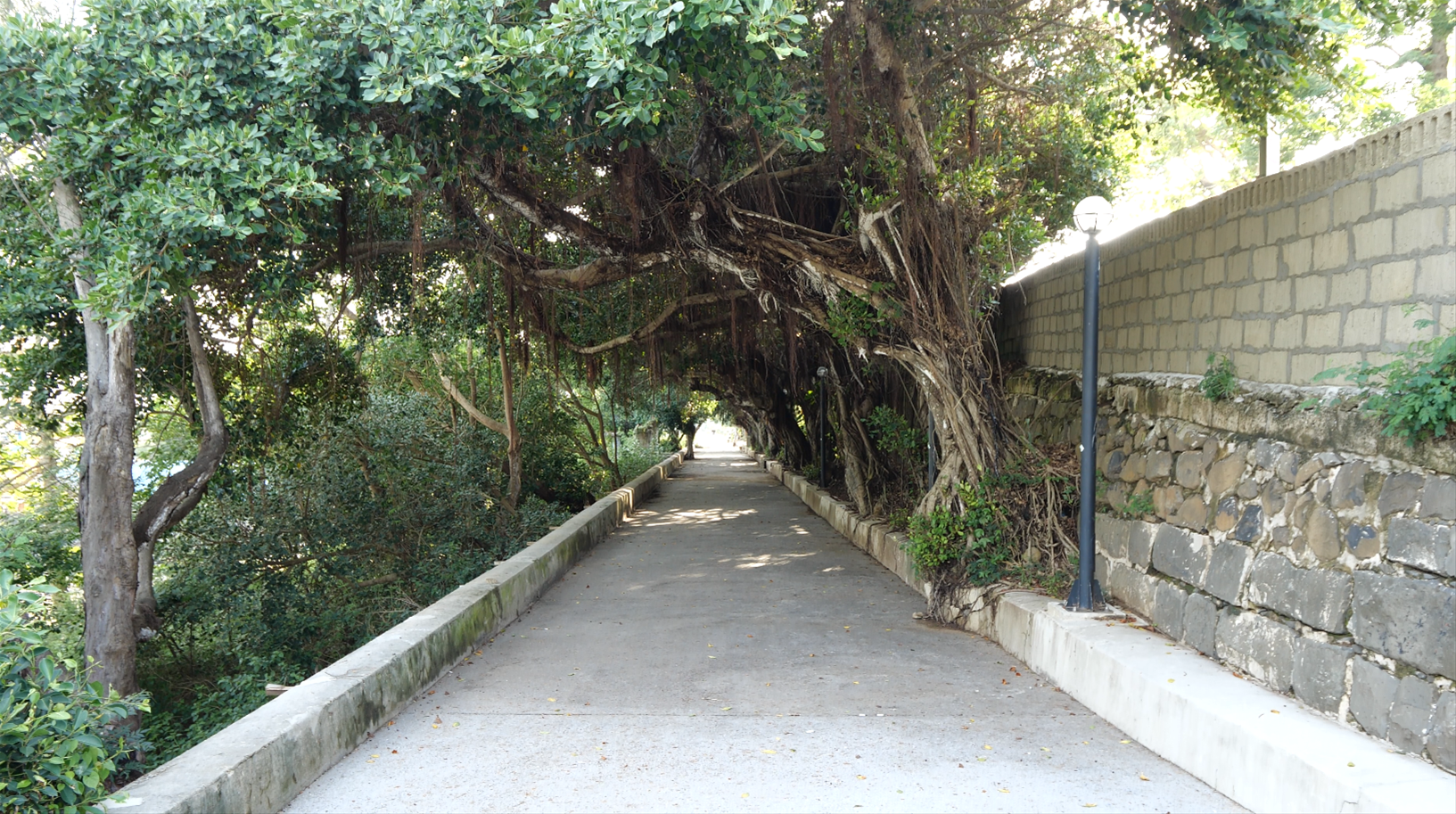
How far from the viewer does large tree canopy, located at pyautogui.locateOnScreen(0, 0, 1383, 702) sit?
211 inches

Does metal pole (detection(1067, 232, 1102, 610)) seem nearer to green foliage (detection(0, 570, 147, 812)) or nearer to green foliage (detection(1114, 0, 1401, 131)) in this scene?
green foliage (detection(1114, 0, 1401, 131))

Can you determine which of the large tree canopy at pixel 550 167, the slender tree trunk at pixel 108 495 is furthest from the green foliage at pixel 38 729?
the slender tree trunk at pixel 108 495

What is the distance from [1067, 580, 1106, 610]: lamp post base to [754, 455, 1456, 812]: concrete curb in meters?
0.12

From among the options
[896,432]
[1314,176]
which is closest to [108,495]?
[1314,176]

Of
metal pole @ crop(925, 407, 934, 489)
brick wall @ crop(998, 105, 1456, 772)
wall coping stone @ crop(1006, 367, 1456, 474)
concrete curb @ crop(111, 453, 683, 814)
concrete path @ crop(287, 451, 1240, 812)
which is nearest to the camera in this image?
concrete curb @ crop(111, 453, 683, 814)

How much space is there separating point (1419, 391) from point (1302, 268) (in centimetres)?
137

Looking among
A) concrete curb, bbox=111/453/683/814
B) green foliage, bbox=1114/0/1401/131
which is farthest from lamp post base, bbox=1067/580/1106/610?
concrete curb, bbox=111/453/683/814

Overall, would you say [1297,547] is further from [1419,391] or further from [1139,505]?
[1139,505]

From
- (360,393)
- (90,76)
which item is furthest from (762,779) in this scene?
(360,393)

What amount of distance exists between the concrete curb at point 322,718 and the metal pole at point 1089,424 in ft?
14.1

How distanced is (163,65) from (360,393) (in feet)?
22.6

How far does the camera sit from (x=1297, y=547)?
14.5 feet

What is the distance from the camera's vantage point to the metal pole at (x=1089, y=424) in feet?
19.5

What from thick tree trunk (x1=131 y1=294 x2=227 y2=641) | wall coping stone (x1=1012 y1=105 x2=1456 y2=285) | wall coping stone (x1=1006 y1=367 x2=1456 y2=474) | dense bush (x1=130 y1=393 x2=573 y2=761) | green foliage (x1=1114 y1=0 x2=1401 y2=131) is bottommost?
dense bush (x1=130 y1=393 x2=573 y2=761)
